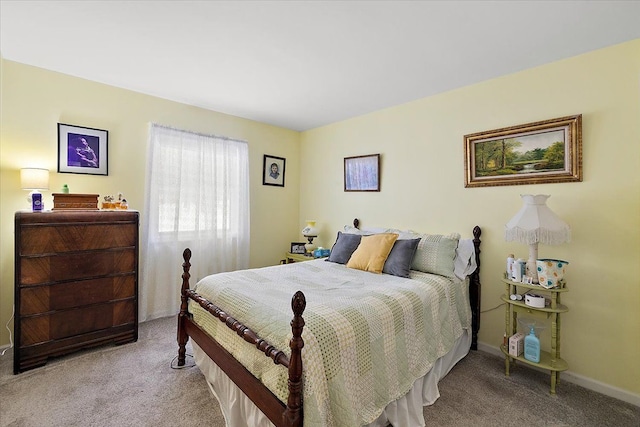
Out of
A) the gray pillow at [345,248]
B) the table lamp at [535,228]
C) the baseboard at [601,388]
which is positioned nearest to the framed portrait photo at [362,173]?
the gray pillow at [345,248]

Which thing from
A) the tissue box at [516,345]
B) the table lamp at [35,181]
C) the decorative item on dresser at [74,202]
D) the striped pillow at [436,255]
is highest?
the table lamp at [35,181]

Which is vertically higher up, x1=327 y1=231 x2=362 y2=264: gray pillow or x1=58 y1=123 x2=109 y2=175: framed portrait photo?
x1=58 y1=123 x2=109 y2=175: framed portrait photo

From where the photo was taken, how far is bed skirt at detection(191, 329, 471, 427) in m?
1.65

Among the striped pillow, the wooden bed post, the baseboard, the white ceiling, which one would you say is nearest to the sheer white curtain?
the white ceiling

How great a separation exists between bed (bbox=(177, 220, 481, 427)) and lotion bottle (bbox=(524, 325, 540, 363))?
0.46 meters

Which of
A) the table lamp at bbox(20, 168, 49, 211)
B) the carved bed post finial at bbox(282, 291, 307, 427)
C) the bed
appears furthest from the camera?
the table lamp at bbox(20, 168, 49, 211)

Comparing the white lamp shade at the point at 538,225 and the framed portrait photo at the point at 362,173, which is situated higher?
the framed portrait photo at the point at 362,173

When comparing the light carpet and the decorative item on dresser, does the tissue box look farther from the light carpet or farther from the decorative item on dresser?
the decorative item on dresser

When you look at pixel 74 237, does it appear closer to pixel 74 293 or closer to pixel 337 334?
pixel 74 293

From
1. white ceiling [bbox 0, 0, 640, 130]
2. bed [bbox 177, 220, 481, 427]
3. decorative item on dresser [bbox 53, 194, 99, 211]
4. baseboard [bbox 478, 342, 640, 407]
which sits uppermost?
white ceiling [bbox 0, 0, 640, 130]

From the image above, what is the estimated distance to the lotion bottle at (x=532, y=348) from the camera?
220 cm

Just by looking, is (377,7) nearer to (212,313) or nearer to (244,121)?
(212,313)

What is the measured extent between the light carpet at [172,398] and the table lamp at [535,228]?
2.84ft

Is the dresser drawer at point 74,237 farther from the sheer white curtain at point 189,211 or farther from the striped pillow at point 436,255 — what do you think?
the striped pillow at point 436,255
